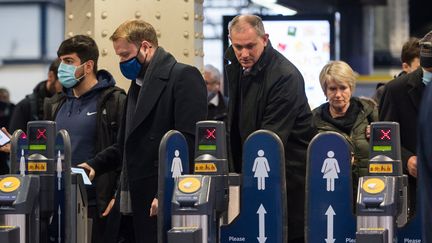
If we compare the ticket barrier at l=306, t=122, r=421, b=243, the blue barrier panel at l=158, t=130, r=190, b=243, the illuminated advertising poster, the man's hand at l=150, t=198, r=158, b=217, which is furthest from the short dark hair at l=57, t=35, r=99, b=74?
the illuminated advertising poster

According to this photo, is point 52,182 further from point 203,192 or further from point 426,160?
point 426,160

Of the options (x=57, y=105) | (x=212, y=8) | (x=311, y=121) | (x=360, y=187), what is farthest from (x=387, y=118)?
(x=212, y=8)

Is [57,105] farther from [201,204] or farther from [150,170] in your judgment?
[201,204]

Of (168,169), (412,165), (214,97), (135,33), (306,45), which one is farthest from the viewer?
(214,97)

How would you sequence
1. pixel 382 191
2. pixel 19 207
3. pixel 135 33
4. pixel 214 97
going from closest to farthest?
pixel 382 191 → pixel 19 207 → pixel 135 33 → pixel 214 97

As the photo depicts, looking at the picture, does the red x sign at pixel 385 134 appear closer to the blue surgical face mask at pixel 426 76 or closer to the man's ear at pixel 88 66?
the blue surgical face mask at pixel 426 76

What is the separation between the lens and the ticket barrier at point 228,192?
6574 mm

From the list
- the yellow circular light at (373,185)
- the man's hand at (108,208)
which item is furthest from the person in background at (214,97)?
the yellow circular light at (373,185)

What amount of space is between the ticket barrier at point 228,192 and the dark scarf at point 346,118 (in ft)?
4.96

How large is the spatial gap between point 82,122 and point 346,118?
173 cm

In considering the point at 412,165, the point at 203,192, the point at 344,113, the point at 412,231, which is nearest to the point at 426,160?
the point at 203,192

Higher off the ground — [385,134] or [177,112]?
[177,112]

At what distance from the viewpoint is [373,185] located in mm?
6535

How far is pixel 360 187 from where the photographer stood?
6.54 meters
